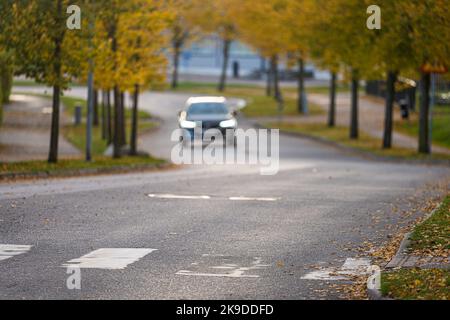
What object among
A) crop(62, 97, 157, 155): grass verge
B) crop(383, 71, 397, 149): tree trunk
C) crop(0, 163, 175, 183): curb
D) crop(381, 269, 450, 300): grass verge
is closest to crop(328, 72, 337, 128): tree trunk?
crop(62, 97, 157, 155): grass verge

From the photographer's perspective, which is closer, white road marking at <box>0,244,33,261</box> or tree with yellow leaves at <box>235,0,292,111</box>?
white road marking at <box>0,244,33,261</box>

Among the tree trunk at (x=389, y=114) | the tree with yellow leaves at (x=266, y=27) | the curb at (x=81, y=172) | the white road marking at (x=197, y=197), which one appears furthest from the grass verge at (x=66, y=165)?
the tree with yellow leaves at (x=266, y=27)

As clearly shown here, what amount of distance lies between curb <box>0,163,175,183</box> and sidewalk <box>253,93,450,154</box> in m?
12.1

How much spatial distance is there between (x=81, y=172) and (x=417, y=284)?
1864 centimetres

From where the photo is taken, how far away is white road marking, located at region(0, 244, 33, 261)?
1394cm

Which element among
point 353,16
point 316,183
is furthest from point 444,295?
point 353,16

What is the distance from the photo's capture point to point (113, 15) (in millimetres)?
31438

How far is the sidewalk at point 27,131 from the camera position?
38.5 meters

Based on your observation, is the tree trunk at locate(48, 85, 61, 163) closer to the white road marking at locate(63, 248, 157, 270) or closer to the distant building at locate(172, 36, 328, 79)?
the white road marking at locate(63, 248, 157, 270)

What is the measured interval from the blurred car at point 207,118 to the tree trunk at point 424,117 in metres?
7.14

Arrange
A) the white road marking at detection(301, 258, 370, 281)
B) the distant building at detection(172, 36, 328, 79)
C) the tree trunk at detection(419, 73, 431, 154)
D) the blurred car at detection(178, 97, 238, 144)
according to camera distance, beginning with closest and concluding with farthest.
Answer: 1. the white road marking at detection(301, 258, 370, 281)
2. the tree trunk at detection(419, 73, 431, 154)
3. the blurred car at detection(178, 97, 238, 144)
4. the distant building at detection(172, 36, 328, 79)

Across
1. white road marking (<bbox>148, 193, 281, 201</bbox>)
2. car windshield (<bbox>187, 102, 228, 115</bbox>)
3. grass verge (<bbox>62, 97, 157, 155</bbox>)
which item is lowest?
grass verge (<bbox>62, 97, 157, 155</bbox>)

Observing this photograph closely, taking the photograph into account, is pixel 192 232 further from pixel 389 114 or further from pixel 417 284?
pixel 389 114
